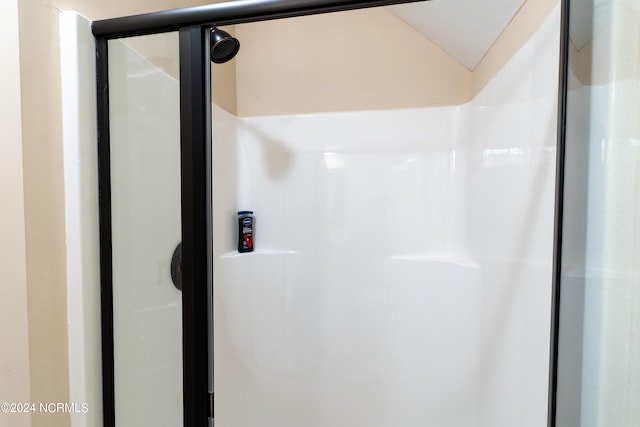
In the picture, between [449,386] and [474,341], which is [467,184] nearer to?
[474,341]

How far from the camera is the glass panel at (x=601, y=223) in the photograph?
0.44 meters

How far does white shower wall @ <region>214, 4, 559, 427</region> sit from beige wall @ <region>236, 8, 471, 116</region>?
7cm

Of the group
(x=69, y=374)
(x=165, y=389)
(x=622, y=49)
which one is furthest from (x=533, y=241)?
(x=69, y=374)

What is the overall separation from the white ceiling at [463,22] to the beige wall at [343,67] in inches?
2.4

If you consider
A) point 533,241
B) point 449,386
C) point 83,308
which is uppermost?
point 533,241

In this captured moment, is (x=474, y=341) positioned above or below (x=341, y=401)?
above

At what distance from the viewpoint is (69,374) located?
0.70 m

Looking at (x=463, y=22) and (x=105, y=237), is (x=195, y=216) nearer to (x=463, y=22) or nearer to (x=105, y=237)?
(x=105, y=237)

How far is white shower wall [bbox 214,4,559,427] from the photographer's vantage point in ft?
4.12

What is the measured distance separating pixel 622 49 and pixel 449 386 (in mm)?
1271

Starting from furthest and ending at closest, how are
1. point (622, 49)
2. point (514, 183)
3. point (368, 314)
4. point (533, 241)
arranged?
point (368, 314) → point (514, 183) → point (533, 241) → point (622, 49)

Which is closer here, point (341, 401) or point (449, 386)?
point (449, 386)

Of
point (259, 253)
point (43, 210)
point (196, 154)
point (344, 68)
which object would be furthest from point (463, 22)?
point (43, 210)

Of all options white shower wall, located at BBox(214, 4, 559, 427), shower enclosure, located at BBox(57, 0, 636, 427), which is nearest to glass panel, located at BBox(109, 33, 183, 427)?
shower enclosure, located at BBox(57, 0, 636, 427)
